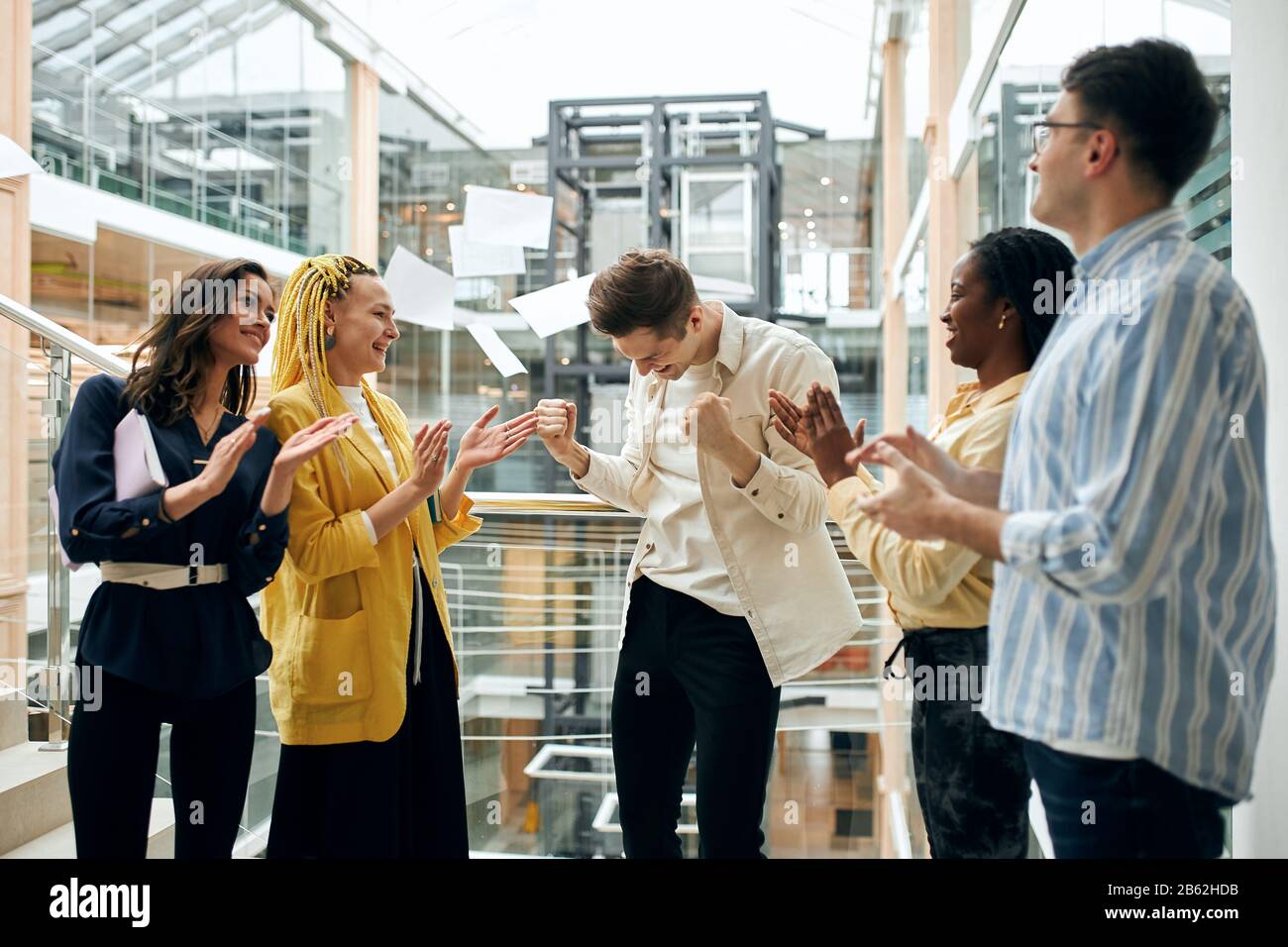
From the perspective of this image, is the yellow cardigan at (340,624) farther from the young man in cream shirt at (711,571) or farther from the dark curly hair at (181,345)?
the young man in cream shirt at (711,571)

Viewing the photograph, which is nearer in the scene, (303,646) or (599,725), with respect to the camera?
(303,646)

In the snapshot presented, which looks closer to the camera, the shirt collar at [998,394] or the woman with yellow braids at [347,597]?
the shirt collar at [998,394]

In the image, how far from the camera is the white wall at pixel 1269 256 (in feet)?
4.36

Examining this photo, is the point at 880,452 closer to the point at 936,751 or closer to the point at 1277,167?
the point at 936,751

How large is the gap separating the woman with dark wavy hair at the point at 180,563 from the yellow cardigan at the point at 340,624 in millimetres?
61

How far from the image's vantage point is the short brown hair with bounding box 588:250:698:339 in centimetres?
161

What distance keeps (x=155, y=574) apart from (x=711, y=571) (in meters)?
0.96

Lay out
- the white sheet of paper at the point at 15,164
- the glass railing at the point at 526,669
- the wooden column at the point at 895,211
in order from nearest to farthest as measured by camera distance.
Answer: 1. the white sheet of paper at the point at 15,164
2. the glass railing at the point at 526,669
3. the wooden column at the point at 895,211

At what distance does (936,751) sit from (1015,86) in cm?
262

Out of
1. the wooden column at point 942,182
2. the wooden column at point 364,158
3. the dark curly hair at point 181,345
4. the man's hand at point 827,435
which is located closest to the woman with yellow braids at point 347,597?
the dark curly hair at point 181,345

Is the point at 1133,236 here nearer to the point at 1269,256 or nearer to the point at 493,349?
the point at 1269,256

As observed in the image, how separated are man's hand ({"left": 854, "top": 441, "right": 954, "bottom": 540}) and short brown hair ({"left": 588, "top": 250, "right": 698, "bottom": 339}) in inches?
23.2

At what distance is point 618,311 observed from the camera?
1613 millimetres
